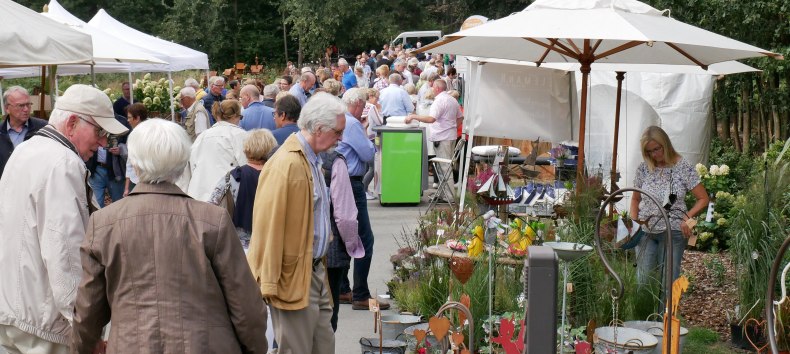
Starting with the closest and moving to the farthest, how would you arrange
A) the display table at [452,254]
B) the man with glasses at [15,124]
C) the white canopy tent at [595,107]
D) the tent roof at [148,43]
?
1. the display table at [452,254]
2. the man with glasses at [15,124]
3. the white canopy tent at [595,107]
4. the tent roof at [148,43]

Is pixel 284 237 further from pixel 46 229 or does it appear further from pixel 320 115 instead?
pixel 46 229

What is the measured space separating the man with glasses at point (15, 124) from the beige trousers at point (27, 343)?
4.13 meters

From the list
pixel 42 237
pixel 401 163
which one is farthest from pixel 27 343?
pixel 401 163

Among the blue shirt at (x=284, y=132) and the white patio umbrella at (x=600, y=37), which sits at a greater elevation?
the white patio umbrella at (x=600, y=37)

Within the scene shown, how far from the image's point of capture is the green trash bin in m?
13.0

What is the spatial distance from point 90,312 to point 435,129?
1113cm

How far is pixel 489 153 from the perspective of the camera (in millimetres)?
12047

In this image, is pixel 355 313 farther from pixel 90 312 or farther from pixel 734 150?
pixel 734 150

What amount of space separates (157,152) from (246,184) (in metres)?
2.74

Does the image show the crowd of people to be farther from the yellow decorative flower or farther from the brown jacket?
the yellow decorative flower

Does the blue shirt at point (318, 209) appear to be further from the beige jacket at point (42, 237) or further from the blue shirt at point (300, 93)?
the blue shirt at point (300, 93)

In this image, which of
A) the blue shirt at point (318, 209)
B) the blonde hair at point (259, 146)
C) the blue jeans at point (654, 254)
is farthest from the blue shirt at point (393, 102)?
the blue shirt at point (318, 209)

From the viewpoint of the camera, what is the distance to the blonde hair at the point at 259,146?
6148 mm

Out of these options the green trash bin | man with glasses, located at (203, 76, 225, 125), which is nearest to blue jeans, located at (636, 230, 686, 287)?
the green trash bin
